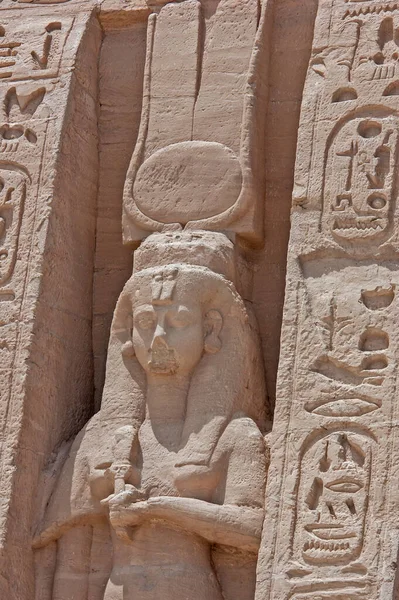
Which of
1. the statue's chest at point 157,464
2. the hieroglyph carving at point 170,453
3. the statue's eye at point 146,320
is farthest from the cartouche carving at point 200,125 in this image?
the statue's chest at point 157,464

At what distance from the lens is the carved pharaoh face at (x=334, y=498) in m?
8.36

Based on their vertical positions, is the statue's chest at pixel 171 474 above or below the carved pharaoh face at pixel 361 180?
below

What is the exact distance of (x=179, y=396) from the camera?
905 cm

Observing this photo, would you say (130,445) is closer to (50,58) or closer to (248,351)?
(248,351)

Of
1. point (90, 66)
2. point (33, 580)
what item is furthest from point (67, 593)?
point (90, 66)

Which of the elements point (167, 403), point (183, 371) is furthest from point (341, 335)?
point (167, 403)

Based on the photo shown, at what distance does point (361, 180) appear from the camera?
891 centimetres

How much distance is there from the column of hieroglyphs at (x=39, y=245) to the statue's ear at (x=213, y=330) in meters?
0.72

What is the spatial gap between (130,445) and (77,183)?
137cm

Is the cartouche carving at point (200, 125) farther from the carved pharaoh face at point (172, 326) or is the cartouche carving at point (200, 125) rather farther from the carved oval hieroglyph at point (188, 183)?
the carved pharaoh face at point (172, 326)

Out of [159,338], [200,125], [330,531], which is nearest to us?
[330,531]

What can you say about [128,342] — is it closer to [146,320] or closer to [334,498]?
[146,320]

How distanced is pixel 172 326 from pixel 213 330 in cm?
18

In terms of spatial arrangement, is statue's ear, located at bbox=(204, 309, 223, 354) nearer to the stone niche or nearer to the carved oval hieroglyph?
the stone niche
